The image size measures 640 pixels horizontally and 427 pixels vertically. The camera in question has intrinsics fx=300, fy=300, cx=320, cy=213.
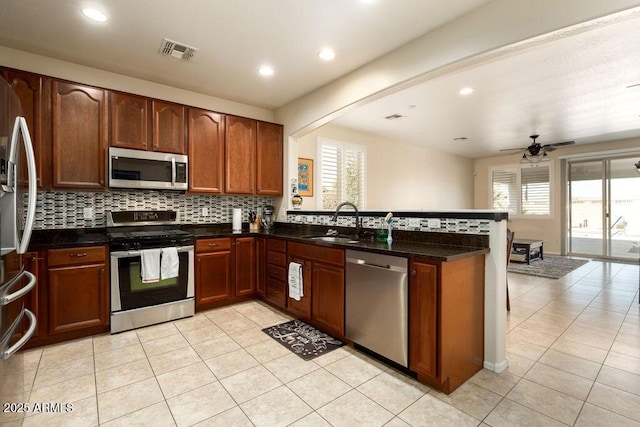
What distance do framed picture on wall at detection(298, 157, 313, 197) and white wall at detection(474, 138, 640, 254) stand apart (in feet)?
21.0

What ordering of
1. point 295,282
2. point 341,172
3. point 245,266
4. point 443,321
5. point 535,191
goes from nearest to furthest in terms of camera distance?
point 443,321 < point 295,282 < point 245,266 < point 341,172 < point 535,191

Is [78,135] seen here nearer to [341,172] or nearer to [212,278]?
[212,278]

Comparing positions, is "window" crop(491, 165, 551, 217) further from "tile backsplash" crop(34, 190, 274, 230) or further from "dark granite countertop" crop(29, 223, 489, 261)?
"tile backsplash" crop(34, 190, 274, 230)

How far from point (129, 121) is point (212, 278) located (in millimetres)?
1949

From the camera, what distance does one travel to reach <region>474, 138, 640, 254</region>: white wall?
6.84m

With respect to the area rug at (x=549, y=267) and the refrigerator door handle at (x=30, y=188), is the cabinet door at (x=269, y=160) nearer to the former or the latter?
the refrigerator door handle at (x=30, y=188)

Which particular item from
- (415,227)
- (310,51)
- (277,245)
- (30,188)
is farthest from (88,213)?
(415,227)

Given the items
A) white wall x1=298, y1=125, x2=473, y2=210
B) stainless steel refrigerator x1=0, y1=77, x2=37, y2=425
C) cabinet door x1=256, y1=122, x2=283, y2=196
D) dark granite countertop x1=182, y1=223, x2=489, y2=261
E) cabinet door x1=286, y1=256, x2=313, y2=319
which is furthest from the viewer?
white wall x1=298, y1=125, x2=473, y2=210

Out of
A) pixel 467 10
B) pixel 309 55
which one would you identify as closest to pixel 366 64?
pixel 309 55

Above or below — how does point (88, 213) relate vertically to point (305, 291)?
above

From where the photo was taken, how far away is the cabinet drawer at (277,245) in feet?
11.1

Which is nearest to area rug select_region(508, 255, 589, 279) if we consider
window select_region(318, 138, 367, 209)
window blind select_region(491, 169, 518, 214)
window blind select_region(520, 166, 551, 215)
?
window blind select_region(520, 166, 551, 215)

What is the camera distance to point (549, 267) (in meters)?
5.91

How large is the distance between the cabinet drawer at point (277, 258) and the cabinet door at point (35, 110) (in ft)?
7.43
